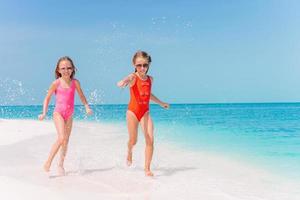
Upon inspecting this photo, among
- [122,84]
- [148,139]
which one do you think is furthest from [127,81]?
[148,139]

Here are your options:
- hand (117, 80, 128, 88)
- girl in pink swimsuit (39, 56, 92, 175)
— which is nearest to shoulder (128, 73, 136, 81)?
hand (117, 80, 128, 88)

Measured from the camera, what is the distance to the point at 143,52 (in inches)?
253

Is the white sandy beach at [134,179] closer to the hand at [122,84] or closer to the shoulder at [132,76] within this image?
the hand at [122,84]

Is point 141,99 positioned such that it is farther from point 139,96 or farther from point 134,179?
point 134,179

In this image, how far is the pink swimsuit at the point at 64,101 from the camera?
6.50m

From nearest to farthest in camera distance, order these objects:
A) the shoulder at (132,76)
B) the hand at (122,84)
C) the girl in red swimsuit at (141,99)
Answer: the hand at (122,84) → the shoulder at (132,76) → the girl in red swimsuit at (141,99)

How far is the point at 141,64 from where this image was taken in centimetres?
640

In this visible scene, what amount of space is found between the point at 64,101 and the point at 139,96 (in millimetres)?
1121

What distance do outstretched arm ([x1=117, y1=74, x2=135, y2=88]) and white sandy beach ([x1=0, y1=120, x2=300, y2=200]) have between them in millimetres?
1307

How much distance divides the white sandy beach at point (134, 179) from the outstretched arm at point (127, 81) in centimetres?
131

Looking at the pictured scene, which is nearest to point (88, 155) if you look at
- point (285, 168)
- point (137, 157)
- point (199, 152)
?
point (137, 157)

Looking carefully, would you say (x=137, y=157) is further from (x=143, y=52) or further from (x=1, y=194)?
(x=1, y=194)

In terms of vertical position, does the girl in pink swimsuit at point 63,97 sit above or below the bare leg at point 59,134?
above

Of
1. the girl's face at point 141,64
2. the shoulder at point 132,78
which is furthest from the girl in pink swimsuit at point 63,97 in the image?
the girl's face at point 141,64
